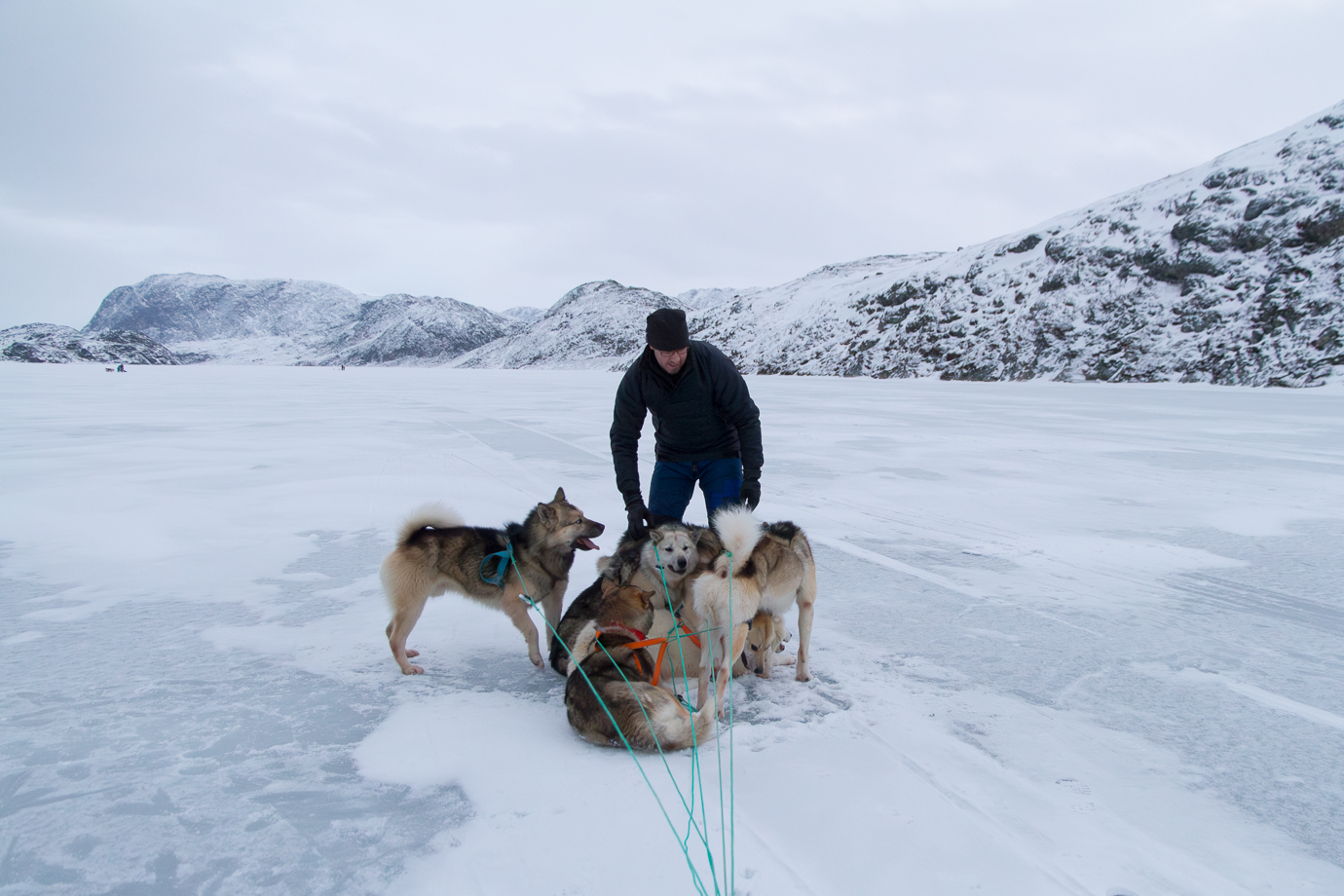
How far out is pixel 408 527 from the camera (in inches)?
163

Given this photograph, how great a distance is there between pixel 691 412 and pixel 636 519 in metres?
0.84

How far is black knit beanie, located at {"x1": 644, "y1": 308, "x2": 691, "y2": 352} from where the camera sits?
4.45 metres

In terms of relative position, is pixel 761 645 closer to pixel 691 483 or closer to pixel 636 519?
pixel 636 519

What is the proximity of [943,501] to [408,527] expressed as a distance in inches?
243

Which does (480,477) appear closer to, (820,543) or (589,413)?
(820,543)

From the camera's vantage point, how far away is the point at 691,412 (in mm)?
4914

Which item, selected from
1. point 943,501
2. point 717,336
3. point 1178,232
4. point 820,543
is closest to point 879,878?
point 820,543

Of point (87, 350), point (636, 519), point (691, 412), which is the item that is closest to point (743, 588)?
point (636, 519)

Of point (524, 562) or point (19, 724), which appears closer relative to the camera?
point (19, 724)

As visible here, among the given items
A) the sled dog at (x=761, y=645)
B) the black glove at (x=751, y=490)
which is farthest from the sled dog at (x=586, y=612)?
the black glove at (x=751, y=490)

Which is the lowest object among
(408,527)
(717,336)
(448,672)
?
(448,672)

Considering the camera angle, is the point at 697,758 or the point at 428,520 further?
the point at 428,520

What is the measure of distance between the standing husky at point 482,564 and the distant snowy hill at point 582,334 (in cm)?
10987

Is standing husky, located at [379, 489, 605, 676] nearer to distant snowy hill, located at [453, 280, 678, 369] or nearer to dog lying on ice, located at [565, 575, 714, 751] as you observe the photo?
dog lying on ice, located at [565, 575, 714, 751]
